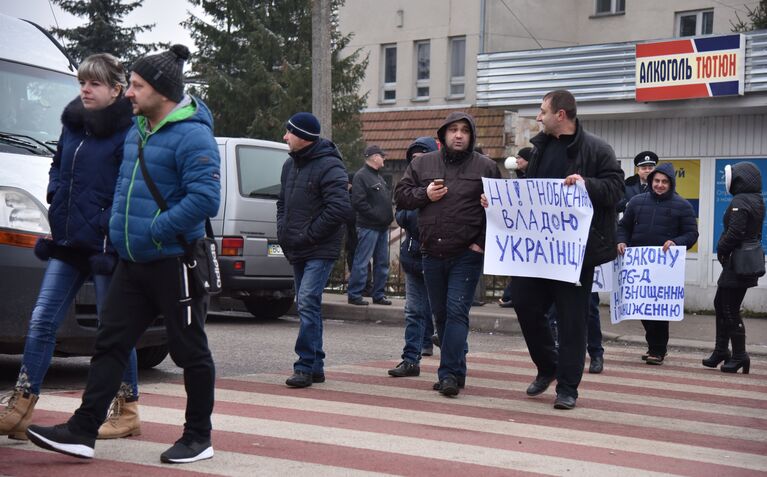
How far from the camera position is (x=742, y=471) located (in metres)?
6.11

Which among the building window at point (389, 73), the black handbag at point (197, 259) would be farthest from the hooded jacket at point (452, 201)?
the building window at point (389, 73)

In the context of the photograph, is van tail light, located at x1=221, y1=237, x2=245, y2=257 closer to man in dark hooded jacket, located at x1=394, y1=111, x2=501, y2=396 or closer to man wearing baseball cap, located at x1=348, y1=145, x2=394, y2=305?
man wearing baseball cap, located at x1=348, y1=145, x2=394, y2=305

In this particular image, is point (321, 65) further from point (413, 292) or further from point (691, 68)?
point (413, 292)

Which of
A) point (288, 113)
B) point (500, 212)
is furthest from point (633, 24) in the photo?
point (500, 212)

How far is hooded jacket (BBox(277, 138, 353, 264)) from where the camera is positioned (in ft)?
28.9

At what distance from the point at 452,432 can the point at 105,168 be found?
2357 mm

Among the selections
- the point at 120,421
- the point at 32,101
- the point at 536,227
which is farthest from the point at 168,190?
the point at 32,101

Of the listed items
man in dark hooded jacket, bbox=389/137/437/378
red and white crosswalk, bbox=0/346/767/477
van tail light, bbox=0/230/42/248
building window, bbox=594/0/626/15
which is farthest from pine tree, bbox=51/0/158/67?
van tail light, bbox=0/230/42/248

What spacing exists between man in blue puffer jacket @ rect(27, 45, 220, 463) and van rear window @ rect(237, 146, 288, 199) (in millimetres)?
7982

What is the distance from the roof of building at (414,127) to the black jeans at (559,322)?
20271 mm

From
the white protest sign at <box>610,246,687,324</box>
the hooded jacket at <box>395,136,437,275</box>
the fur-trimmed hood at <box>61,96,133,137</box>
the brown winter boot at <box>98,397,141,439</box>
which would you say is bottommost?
the brown winter boot at <box>98,397,141,439</box>

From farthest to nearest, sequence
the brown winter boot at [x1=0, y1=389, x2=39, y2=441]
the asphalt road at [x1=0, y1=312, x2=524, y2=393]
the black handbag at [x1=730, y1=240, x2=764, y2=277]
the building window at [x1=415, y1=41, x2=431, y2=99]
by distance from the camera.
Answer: the building window at [x1=415, y1=41, x2=431, y2=99] → the black handbag at [x1=730, y1=240, x2=764, y2=277] → the asphalt road at [x1=0, y1=312, x2=524, y2=393] → the brown winter boot at [x1=0, y1=389, x2=39, y2=441]

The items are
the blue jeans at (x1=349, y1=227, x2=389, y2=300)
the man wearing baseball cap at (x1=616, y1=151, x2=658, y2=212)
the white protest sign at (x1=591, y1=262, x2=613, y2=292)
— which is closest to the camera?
the white protest sign at (x1=591, y1=262, x2=613, y2=292)

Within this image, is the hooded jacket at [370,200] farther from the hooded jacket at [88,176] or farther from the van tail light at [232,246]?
the hooded jacket at [88,176]
